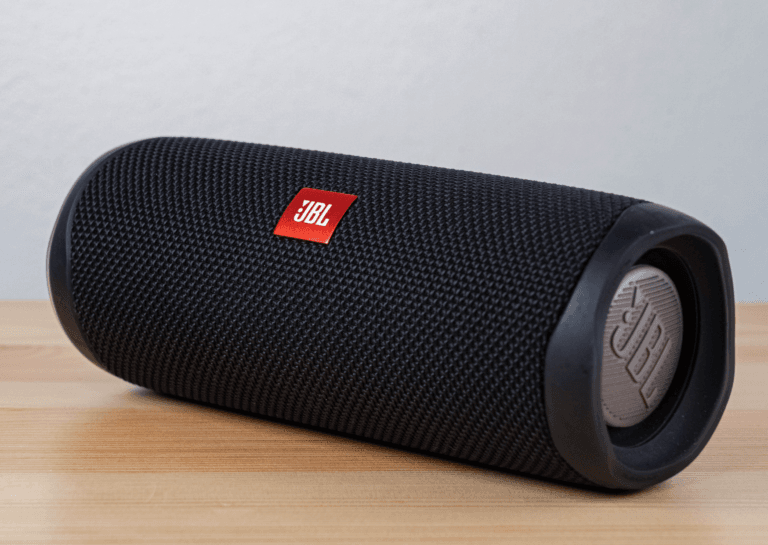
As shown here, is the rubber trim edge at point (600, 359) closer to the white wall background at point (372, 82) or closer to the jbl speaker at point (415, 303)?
the jbl speaker at point (415, 303)

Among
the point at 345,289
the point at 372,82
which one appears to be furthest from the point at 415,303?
the point at 372,82

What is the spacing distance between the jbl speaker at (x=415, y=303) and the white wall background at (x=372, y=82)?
2.46ft

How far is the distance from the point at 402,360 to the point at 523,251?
0.33 feet

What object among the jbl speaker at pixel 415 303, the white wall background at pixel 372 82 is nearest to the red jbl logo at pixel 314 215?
the jbl speaker at pixel 415 303

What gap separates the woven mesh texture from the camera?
503mm

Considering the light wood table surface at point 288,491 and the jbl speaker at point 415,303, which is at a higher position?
the jbl speaker at point 415,303

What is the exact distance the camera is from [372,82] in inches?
54.2

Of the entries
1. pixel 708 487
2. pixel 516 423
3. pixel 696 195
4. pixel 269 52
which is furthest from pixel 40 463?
pixel 696 195

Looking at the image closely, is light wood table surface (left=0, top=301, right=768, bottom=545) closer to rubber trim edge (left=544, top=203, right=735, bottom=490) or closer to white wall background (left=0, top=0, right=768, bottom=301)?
rubber trim edge (left=544, top=203, right=735, bottom=490)

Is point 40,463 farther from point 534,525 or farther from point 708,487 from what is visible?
point 708,487

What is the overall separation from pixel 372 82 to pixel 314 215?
2.80 feet

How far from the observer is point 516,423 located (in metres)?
0.50

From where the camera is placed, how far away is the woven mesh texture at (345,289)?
1.65ft

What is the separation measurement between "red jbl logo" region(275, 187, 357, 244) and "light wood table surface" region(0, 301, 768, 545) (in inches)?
6.0
